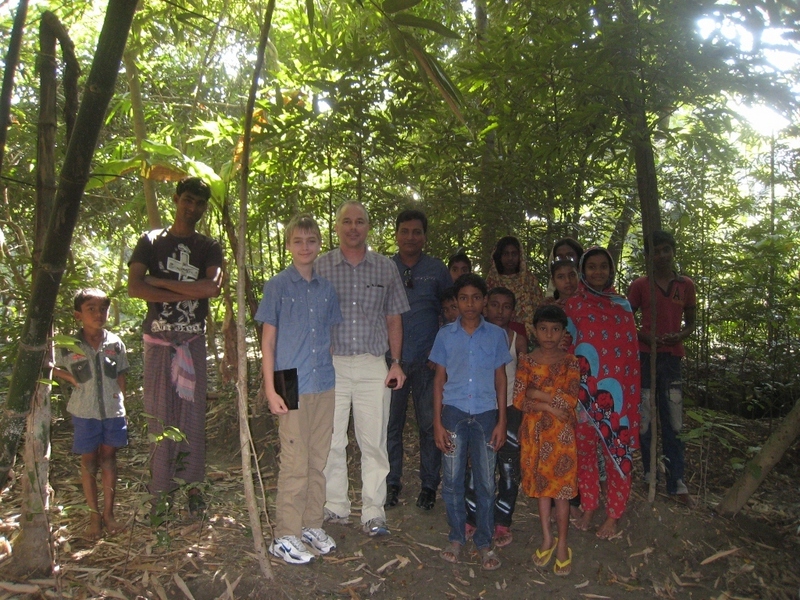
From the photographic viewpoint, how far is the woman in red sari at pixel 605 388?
3.48 m

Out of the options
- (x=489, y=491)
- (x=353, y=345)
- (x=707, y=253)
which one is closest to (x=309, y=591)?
(x=489, y=491)

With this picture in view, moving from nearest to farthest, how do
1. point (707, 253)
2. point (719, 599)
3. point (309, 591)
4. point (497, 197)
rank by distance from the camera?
point (309, 591)
point (719, 599)
point (497, 197)
point (707, 253)

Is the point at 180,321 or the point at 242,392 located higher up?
the point at 180,321

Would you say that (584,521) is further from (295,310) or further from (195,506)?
(195,506)

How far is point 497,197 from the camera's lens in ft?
15.2

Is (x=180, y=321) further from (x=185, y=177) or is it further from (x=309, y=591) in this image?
(x=309, y=591)

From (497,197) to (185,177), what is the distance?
7.53 ft

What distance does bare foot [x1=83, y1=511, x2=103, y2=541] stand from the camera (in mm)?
3096

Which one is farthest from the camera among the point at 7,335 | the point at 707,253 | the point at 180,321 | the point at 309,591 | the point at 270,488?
the point at 707,253

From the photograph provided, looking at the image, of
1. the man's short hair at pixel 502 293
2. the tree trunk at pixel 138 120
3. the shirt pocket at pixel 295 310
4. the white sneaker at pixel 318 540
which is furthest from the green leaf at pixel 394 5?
the tree trunk at pixel 138 120

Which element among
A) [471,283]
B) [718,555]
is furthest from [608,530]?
[471,283]

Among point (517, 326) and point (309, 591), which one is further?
point (517, 326)

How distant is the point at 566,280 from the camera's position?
3.72 m

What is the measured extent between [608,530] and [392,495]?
4.30ft
